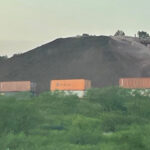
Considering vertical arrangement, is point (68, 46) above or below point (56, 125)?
above

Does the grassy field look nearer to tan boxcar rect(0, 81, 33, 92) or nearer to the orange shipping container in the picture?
the orange shipping container

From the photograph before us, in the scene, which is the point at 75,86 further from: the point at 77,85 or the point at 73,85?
the point at 73,85

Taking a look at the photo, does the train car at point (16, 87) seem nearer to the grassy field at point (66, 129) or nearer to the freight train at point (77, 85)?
the freight train at point (77, 85)

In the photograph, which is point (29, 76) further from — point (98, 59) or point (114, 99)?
point (114, 99)

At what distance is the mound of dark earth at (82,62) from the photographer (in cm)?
11119

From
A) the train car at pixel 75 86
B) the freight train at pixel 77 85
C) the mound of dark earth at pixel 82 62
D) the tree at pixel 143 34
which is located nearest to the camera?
the freight train at pixel 77 85

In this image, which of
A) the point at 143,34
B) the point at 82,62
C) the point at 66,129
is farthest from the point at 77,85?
the point at 143,34

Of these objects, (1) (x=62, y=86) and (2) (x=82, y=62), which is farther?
(2) (x=82, y=62)

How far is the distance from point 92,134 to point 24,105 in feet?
18.0


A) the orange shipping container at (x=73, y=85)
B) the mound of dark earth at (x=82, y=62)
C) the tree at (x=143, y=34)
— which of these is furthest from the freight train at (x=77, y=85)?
the tree at (x=143, y=34)

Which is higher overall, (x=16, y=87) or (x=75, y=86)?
(x=75, y=86)

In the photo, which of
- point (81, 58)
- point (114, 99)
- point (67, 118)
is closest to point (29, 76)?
point (81, 58)

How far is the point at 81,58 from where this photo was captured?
119 metres

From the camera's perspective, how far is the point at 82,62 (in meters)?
117
